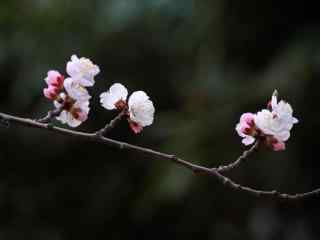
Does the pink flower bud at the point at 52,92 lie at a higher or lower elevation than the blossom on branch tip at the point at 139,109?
lower

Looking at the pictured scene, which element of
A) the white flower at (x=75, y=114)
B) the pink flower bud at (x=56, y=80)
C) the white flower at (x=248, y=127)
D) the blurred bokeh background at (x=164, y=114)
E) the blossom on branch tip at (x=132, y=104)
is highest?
the blurred bokeh background at (x=164, y=114)

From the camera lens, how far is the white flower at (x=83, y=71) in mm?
1083

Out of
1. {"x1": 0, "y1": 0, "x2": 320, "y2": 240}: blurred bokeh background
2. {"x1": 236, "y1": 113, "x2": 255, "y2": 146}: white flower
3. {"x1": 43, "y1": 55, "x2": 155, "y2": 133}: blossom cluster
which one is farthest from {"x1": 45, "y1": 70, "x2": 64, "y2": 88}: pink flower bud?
{"x1": 0, "y1": 0, "x2": 320, "y2": 240}: blurred bokeh background

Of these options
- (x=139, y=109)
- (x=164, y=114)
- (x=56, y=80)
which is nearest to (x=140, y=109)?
(x=139, y=109)

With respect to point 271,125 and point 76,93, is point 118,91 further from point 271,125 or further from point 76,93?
point 271,125

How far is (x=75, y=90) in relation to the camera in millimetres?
1086

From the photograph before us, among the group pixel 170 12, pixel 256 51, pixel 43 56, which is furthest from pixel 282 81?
pixel 43 56

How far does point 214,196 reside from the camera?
283 cm

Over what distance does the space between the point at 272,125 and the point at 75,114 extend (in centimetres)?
24

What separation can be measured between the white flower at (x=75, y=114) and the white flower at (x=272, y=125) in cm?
21

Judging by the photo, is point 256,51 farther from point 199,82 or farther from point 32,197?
point 32,197

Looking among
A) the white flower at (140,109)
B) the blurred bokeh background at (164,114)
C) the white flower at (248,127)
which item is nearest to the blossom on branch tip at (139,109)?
the white flower at (140,109)

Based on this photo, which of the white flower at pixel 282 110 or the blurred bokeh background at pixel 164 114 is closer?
the white flower at pixel 282 110

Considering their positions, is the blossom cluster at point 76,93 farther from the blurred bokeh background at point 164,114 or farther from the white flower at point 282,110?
the blurred bokeh background at point 164,114
